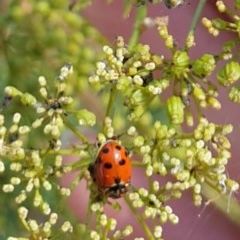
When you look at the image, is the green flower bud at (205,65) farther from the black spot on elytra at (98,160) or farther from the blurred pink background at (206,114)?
the blurred pink background at (206,114)

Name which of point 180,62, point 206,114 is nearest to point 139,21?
point 180,62

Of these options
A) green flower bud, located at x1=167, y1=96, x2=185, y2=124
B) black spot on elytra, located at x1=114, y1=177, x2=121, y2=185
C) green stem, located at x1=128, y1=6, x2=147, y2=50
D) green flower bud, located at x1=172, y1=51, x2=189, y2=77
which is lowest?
black spot on elytra, located at x1=114, y1=177, x2=121, y2=185

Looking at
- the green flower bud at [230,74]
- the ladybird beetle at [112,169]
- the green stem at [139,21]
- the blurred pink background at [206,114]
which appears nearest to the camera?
the green flower bud at [230,74]

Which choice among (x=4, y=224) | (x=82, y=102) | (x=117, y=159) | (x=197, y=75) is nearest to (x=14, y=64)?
(x=82, y=102)

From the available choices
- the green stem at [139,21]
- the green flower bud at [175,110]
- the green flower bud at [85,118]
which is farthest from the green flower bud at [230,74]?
the green stem at [139,21]

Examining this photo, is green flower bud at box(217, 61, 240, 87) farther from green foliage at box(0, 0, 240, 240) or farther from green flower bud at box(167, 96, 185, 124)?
green flower bud at box(167, 96, 185, 124)

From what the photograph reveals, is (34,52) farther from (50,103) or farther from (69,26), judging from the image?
(50,103)

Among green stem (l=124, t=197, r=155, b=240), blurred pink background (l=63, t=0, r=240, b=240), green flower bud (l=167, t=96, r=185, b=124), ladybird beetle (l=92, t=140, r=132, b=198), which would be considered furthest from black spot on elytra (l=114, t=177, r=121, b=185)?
blurred pink background (l=63, t=0, r=240, b=240)
